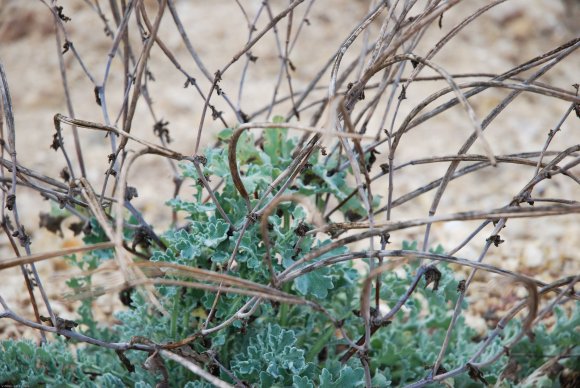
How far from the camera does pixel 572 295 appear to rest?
144cm

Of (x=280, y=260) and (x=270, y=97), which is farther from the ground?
(x=270, y=97)

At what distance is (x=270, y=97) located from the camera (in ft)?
12.7

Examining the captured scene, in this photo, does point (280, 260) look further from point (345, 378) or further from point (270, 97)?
point (270, 97)

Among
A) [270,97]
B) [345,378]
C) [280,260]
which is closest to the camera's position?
[345,378]

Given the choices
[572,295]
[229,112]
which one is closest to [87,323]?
[572,295]

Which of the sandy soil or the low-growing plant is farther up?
the sandy soil

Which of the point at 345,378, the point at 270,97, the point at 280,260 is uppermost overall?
the point at 270,97

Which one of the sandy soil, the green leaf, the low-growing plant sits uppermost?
the sandy soil

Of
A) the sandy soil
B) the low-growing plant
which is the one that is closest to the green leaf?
the low-growing plant

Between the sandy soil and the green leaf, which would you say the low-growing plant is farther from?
the sandy soil

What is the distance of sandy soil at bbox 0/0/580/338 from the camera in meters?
3.01

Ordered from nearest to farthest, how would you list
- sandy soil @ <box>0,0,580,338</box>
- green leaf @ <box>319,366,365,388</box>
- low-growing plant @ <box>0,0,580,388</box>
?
low-growing plant @ <box>0,0,580,388</box>
green leaf @ <box>319,366,365,388</box>
sandy soil @ <box>0,0,580,338</box>

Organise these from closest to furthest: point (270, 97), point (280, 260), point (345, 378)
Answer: point (345, 378)
point (280, 260)
point (270, 97)

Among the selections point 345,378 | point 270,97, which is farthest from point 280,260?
point 270,97
